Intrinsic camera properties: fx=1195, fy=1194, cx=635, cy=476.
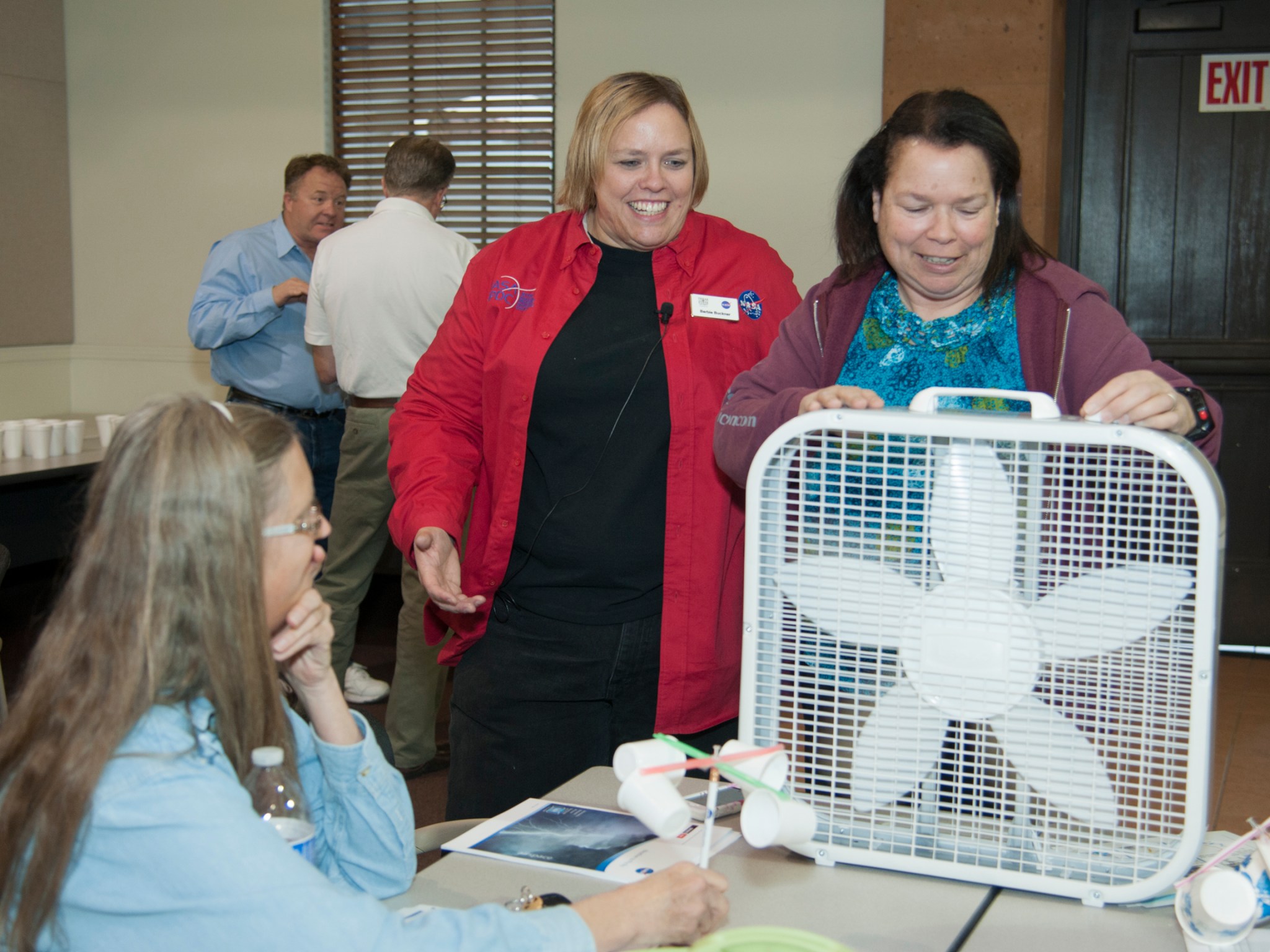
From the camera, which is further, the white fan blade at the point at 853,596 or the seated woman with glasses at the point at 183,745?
the white fan blade at the point at 853,596

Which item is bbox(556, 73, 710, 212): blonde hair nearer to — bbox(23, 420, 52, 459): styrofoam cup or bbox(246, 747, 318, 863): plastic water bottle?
bbox(246, 747, 318, 863): plastic water bottle

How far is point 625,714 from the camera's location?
1775 mm

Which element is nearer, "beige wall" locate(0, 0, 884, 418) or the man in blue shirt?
the man in blue shirt

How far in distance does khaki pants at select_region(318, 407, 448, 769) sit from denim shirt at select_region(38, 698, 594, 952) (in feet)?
7.71

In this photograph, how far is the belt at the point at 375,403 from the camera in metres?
3.53

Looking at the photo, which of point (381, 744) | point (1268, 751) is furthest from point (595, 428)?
point (1268, 751)

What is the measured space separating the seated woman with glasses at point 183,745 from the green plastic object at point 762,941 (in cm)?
6

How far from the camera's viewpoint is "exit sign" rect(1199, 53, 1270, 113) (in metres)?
4.06

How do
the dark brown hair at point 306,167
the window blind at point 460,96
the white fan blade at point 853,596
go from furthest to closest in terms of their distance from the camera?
the window blind at point 460,96 < the dark brown hair at point 306,167 < the white fan blade at point 853,596

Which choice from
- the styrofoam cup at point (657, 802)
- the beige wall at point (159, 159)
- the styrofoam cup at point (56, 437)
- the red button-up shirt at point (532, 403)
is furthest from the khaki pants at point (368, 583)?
the styrofoam cup at point (657, 802)

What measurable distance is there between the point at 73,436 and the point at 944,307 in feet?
11.2

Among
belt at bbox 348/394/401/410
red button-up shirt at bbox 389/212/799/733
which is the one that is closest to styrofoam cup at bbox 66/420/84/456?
belt at bbox 348/394/401/410

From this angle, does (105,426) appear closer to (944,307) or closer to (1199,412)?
(944,307)

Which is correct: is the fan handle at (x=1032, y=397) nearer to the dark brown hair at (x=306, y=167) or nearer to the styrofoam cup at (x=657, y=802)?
the styrofoam cup at (x=657, y=802)
